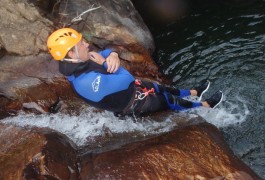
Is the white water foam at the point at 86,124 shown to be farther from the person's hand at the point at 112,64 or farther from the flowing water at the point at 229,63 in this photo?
the flowing water at the point at 229,63

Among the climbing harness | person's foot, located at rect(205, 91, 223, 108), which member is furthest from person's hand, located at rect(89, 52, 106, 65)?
person's foot, located at rect(205, 91, 223, 108)

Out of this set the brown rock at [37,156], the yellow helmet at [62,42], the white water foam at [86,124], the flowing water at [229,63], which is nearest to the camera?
the brown rock at [37,156]

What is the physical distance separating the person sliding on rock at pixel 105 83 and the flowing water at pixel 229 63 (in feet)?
2.21

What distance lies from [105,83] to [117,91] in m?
0.31

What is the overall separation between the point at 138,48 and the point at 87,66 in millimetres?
3025

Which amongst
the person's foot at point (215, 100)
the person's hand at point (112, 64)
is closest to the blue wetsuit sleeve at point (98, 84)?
the person's hand at point (112, 64)

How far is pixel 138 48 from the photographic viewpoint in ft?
25.1

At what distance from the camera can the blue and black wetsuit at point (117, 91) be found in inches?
190

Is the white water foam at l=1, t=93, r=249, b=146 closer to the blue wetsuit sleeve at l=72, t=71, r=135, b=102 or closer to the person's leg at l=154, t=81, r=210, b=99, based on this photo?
the person's leg at l=154, t=81, r=210, b=99

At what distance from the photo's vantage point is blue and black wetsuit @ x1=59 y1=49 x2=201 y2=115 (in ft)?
15.8

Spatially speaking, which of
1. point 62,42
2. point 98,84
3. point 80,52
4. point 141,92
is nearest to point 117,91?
point 98,84

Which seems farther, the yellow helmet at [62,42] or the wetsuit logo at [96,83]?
the wetsuit logo at [96,83]

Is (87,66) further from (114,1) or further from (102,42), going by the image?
(114,1)

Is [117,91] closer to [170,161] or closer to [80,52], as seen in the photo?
[80,52]
